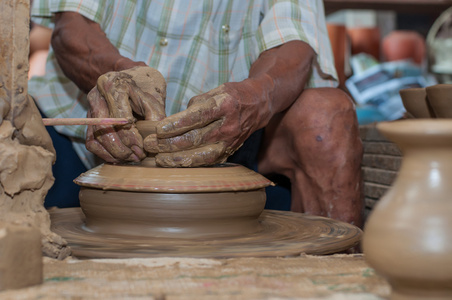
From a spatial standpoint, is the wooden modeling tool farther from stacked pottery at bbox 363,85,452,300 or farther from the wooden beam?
stacked pottery at bbox 363,85,452,300

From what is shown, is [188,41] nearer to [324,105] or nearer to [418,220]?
[324,105]

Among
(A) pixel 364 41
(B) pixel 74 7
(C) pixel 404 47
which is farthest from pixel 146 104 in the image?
(C) pixel 404 47

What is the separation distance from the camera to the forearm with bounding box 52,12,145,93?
190 centimetres

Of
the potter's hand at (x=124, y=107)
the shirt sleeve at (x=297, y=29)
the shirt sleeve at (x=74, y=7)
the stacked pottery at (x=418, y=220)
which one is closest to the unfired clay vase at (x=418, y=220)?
the stacked pottery at (x=418, y=220)

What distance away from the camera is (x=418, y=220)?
784mm

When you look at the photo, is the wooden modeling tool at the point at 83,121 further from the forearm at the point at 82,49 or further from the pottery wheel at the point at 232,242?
the forearm at the point at 82,49

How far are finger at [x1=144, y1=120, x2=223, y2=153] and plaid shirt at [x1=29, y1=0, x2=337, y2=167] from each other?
705 mm

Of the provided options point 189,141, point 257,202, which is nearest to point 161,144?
point 189,141

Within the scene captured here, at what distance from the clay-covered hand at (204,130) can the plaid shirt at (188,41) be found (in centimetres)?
58

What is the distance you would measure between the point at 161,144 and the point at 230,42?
0.95 meters

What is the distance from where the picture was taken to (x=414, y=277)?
773 mm

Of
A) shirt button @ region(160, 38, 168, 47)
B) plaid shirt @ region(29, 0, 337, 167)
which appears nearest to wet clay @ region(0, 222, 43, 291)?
plaid shirt @ region(29, 0, 337, 167)

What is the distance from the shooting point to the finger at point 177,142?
1.43 meters

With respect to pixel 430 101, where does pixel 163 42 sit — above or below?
below
